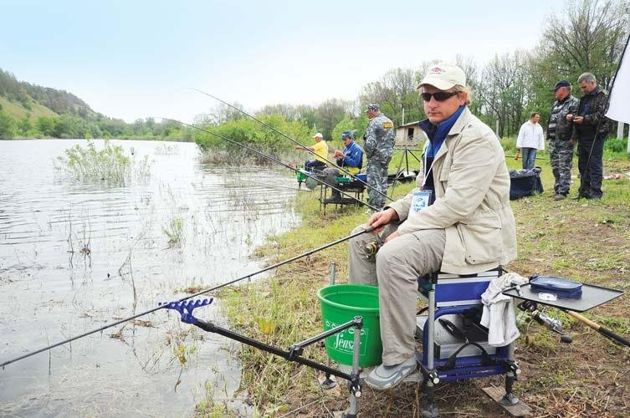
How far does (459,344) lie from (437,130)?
1201mm

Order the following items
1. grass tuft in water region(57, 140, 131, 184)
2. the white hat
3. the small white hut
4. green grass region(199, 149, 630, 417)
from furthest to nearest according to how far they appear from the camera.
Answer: the small white hut → grass tuft in water region(57, 140, 131, 184) → green grass region(199, 149, 630, 417) → the white hat

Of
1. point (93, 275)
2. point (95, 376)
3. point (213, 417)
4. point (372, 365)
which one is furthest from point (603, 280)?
point (93, 275)

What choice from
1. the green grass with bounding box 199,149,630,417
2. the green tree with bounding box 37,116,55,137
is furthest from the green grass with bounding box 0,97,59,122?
the green grass with bounding box 199,149,630,417

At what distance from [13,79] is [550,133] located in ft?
433

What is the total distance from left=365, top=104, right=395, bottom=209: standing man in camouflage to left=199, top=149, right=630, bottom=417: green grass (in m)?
1.71

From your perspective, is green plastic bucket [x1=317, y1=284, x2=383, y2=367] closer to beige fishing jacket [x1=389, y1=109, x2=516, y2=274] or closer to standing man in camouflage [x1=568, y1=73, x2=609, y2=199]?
beige fishing jacket [x1=389, y1=109, x2=516, y2=274]

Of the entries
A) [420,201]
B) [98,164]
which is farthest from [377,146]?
[98,164]

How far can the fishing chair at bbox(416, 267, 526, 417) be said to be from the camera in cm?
236

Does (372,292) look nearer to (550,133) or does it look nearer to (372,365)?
(372,365)

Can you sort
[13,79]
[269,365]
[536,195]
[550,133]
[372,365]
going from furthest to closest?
1. [13,79]
2. [536,195]
3. [550,133]
4. [269,365]
5. [372,365]

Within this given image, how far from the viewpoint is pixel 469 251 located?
2.35 metres

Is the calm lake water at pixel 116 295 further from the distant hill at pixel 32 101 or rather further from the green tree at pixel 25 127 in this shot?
the distant hill at pixel 32 101

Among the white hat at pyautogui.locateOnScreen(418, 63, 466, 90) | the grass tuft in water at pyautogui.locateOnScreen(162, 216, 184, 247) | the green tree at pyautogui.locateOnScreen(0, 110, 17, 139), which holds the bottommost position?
the grass tuft in water at pyautogui.locateOnScreen(162, 216, 184, 247)

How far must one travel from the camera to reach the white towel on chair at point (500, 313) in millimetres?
2270
